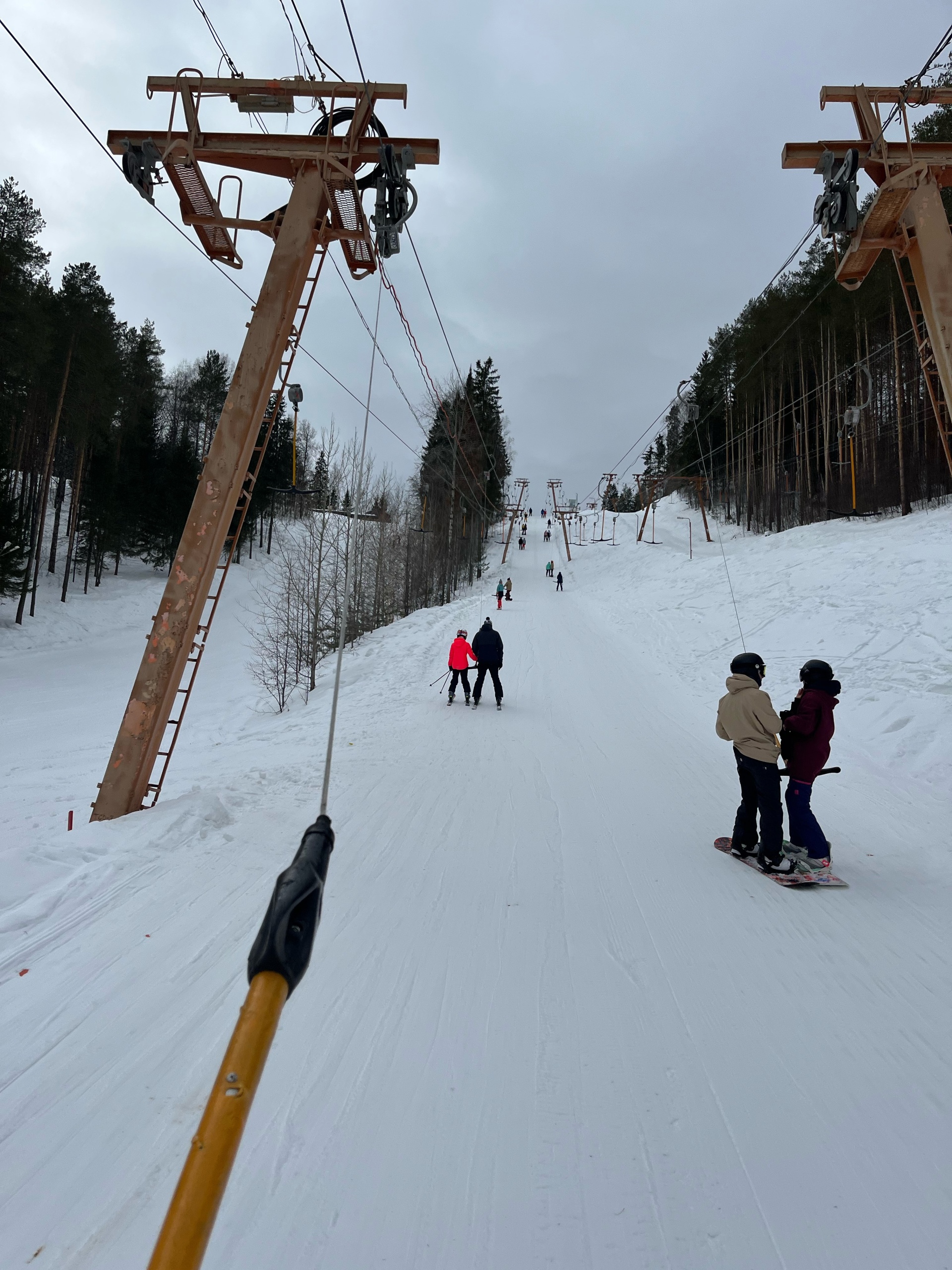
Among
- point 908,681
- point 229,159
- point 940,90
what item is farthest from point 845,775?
point 229,159

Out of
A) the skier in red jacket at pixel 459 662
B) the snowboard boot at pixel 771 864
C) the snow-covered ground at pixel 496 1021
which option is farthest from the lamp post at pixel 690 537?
the snowboard boot at pixel 771 864

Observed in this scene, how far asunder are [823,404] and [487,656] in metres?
29.3

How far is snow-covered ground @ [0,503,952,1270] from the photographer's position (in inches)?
90.8

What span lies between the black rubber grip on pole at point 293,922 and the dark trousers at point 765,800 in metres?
5.25

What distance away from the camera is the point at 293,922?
4.24 ft

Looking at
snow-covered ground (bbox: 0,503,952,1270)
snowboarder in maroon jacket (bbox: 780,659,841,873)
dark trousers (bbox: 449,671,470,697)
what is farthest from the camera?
dark trousers (bbox: 449,671,470,697)

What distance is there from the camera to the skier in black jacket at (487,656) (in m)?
13.0

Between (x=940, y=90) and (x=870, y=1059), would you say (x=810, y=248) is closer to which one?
(x=940, y=90)

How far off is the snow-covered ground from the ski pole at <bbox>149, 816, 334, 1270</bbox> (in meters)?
1.61

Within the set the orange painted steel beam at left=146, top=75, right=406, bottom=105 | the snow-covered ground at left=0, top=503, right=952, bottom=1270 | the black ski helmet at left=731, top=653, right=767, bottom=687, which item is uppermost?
the orange painted steel beam at left=146, top=75, right=406, bottom=105

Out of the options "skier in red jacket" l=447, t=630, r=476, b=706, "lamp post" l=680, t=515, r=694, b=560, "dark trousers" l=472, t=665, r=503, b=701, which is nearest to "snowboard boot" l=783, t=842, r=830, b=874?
"dark trousers" l=472, t=665, r=503, b=701

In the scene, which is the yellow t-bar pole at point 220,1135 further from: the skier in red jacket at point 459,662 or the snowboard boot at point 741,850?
the skier in red jacket at point 459,662

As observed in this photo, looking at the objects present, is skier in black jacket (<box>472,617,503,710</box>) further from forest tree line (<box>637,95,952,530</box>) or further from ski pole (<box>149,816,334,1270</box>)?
ski pole (<box>149,816,334,1270</box>)

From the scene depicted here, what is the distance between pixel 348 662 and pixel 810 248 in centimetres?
3736
